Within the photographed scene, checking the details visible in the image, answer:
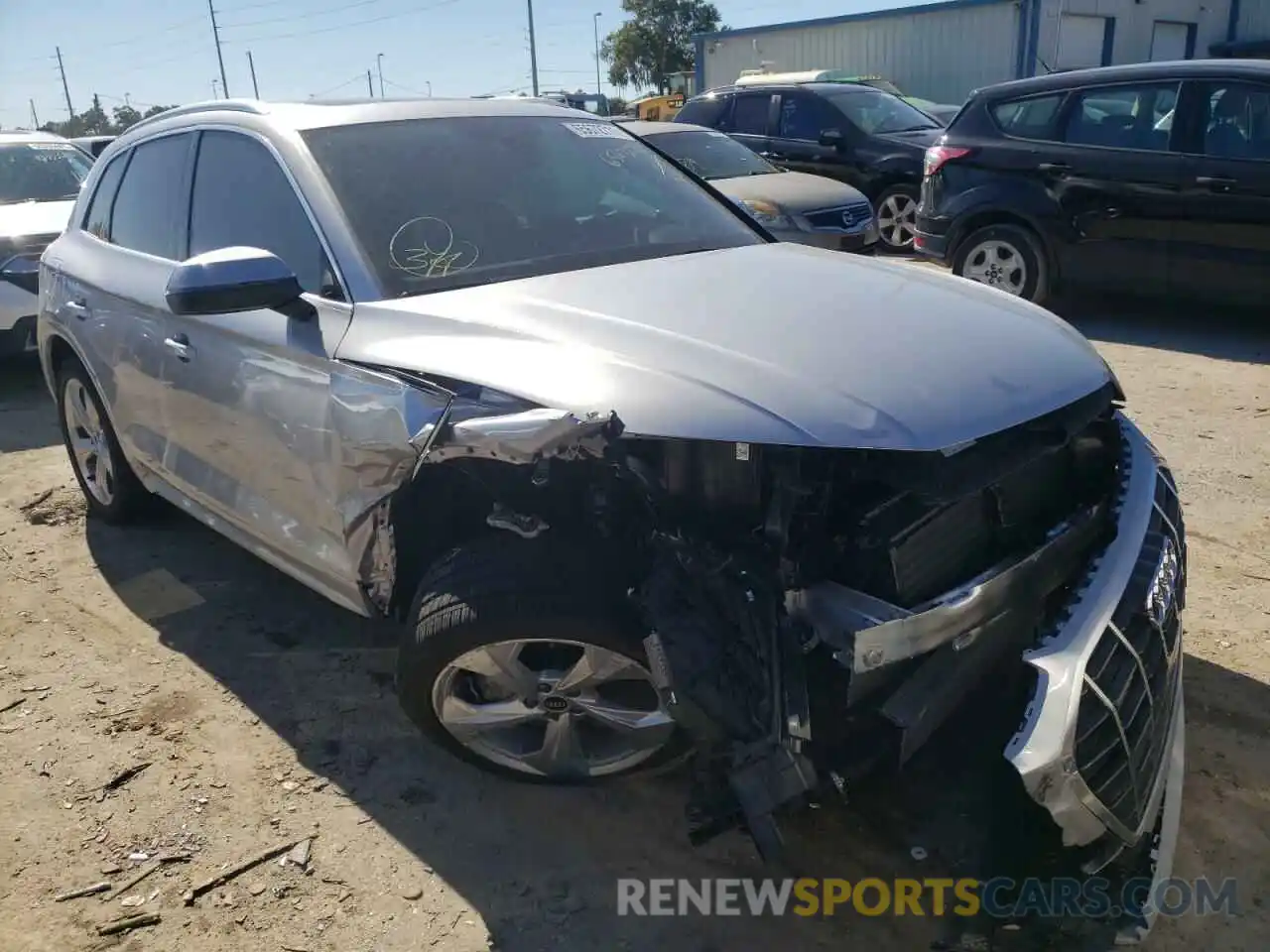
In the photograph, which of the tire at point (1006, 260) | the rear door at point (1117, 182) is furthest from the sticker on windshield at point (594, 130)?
the rear door at point (1117, 182)

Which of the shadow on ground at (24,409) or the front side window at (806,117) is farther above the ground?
the front side window at (806,117)

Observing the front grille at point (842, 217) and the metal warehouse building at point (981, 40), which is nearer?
the front grille at point (842, 217)

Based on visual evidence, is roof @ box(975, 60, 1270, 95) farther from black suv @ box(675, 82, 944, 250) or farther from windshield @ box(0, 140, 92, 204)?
windshield @ box(0, 140, 92, 204)

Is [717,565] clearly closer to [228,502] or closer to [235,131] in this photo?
[228,502]

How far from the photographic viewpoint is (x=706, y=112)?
11734 millimetres

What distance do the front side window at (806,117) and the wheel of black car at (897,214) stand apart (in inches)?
37.4

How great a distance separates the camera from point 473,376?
2359 millimetres

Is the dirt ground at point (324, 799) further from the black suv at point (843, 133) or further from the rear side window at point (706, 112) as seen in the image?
the rear side window at point (706, 112)

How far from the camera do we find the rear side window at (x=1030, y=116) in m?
7.28

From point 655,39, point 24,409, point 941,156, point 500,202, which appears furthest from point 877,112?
A: point 655,39

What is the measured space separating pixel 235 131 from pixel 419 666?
1.92 m

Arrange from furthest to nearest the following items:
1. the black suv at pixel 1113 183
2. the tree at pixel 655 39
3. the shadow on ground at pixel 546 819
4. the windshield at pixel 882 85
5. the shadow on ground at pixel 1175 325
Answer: the tree at pixel 655 39 → the windshield at pixel 882 85 → the shadow on ground at pixel 1175 325 → the black suv at pixel 1113 183 → the shadow on ground at pixel 546 819

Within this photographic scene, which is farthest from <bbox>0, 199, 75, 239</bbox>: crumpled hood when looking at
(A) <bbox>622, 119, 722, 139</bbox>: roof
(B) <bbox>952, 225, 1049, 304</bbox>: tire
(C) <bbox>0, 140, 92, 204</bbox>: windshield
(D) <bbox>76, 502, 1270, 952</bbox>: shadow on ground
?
(B) <bbox>952, 225, 1049, 304</bbox>: tire

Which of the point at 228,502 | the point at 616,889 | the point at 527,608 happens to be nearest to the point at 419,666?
the point at 527,608
